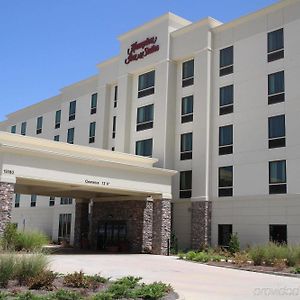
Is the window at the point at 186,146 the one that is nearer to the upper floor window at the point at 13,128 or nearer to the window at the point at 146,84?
the window at the point at 146,84

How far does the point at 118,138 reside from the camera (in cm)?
4166

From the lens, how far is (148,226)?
34.9m

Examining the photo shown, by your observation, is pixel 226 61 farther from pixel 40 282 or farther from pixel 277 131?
pixel 40 282

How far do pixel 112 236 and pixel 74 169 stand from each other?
431 inches

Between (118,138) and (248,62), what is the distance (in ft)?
44.5

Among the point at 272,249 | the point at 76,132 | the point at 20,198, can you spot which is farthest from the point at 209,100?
the point at 20,198

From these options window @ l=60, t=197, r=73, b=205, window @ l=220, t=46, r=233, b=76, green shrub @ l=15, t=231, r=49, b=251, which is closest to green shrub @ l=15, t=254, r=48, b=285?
green shrub @ l=15, t=231, r=49, b=251

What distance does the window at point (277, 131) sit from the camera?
102ft

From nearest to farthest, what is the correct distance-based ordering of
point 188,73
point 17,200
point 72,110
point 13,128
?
point 188,73
point 72,110
point 17,200
point 13,128

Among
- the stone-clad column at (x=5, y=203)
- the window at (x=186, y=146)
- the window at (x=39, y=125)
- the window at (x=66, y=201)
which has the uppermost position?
the window at (x=39, y=125)

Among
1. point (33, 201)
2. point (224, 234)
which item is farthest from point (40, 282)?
point (33, 201)

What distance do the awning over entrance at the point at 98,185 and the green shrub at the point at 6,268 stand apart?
1263cm

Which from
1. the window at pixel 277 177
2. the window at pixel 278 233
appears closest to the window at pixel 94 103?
the window at pixel 277 177

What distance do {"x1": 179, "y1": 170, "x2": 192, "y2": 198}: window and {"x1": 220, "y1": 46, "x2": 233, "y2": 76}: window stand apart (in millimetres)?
8061
